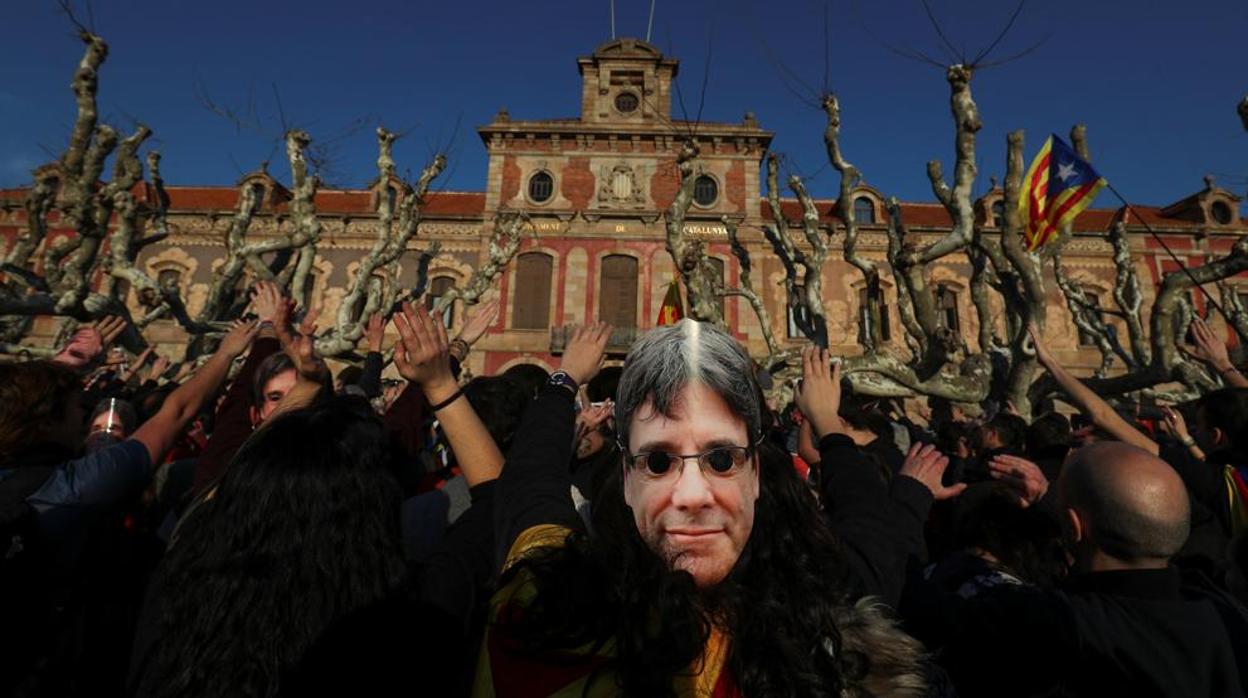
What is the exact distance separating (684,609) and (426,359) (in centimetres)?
115

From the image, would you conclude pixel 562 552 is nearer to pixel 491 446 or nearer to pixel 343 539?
pixel 343 539

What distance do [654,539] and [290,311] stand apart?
2637 millimetres

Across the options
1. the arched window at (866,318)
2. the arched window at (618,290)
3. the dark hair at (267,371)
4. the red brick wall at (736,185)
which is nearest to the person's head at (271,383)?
the dark hair at (267,371)

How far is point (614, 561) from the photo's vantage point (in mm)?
1157

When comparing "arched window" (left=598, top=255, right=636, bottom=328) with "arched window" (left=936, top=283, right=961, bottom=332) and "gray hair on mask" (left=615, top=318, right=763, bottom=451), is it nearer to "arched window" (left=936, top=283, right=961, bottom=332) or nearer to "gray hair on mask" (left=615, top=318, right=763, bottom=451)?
"arched window" (left=936, top=283, right=961, bottom=332)

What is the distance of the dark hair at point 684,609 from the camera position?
1.04m

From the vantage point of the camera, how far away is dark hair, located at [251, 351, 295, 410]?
2.79m

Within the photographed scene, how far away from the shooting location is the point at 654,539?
1.27 m

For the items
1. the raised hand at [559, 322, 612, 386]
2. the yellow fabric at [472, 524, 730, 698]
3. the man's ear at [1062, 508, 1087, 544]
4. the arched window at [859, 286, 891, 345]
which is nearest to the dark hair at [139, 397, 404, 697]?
the yellow fabric at [472, 524, 730, 698]

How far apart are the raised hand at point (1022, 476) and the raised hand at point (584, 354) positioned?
Answer: 159 cm

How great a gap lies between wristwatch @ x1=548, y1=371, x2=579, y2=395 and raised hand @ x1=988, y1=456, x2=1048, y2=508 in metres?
1.66

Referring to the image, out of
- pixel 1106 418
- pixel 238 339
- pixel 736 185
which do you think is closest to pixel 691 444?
pixel 238 339

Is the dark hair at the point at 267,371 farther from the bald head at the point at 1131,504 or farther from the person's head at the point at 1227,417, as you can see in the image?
the person's head at the point at 1227,417

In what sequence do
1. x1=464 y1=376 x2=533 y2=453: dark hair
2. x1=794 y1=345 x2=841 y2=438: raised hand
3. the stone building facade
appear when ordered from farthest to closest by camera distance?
1. the stone building facade
2. x1=464 y1=376 x2=533 y2=453: dark hair
3. x1=794 y1=345 x2=841 y2=438: raised hand
